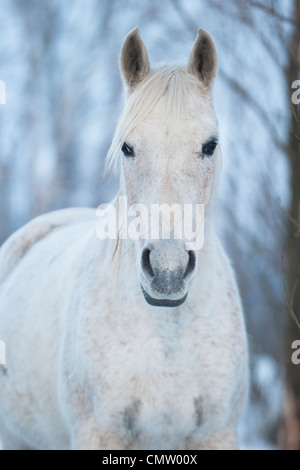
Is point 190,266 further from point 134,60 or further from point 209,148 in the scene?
point 134,60

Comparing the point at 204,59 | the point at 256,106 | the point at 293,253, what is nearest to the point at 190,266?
the point at 204,59

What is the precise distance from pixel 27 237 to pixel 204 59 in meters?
2.08

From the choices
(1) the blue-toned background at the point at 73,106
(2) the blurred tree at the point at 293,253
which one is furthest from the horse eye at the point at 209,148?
(1) the blue-toned background at the point at 73,106

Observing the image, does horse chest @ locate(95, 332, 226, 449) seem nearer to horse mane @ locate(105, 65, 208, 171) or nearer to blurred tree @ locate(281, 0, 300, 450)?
horse mane @ locate(105, 65, 208, 171)

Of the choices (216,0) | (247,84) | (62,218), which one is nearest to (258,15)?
(216,0)

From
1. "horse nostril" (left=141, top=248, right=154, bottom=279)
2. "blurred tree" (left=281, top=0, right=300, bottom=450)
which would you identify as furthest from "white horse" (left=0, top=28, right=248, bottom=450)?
"blurred tree" (left=281, top=0, right=300, bottom=450)

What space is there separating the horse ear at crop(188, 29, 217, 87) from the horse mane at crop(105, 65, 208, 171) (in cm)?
4

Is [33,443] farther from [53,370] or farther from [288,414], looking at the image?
[288,414]

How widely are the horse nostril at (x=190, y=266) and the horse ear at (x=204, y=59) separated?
0.87 metres

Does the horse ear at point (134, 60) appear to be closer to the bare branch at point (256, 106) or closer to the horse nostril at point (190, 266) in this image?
the horse nostril at point (190, 266)

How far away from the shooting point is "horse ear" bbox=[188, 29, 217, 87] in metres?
2.70

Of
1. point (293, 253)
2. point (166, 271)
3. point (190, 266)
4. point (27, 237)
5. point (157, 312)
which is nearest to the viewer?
point (166, 271)

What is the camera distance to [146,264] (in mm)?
2291

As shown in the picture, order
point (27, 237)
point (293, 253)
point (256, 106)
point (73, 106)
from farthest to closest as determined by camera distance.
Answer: point (73, 106), point (256, 106), point (293, 253), point (27, 237)
